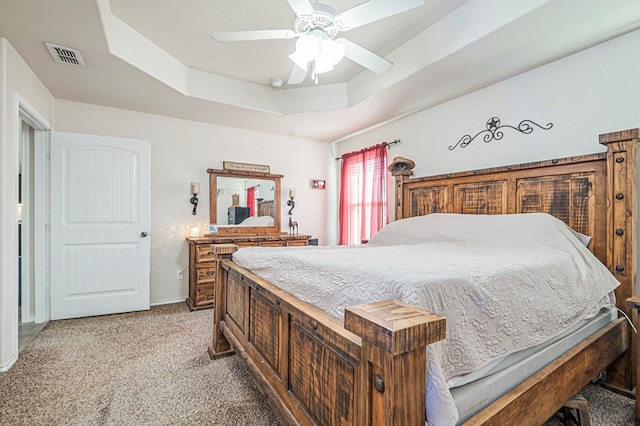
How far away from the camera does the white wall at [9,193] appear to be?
6.84 ft

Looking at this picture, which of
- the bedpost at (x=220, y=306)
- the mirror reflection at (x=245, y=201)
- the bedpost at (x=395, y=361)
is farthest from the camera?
the mirror reflection at (x=245, y=201)

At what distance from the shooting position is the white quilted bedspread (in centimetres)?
93

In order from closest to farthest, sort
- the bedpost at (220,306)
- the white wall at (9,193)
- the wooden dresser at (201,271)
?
1. the white wall at (9,193)
2. the bedpost at (220,306)
3. the wooden dresser at (201,271)

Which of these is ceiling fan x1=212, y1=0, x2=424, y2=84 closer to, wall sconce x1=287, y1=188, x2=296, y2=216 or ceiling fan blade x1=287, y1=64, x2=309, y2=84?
ceiling fan blade x1=287, y1=64, x2=309, y2=84

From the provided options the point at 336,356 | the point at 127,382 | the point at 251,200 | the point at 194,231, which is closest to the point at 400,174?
the point at 251,200

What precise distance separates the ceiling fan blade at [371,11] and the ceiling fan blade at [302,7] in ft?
0.59

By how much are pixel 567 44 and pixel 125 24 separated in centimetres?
345

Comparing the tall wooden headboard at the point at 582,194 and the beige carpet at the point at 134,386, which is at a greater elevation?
the tall wooden headboard at the point at 582,194

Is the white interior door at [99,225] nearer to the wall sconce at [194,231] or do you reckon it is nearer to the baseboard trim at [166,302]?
the baseboard trim at [166,302]

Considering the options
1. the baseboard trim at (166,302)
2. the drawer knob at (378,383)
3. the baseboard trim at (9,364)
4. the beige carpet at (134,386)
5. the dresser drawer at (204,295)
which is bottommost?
the baseboard trim at (166,302)

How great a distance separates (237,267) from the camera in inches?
80.7

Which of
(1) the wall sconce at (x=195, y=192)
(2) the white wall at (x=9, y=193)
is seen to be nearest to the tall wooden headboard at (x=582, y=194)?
(1) the wall sconce at (x=195, y=192)

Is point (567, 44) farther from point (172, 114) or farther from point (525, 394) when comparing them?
point (172, 114)

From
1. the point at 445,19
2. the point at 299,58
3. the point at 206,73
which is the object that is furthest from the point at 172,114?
the point at 445,19
